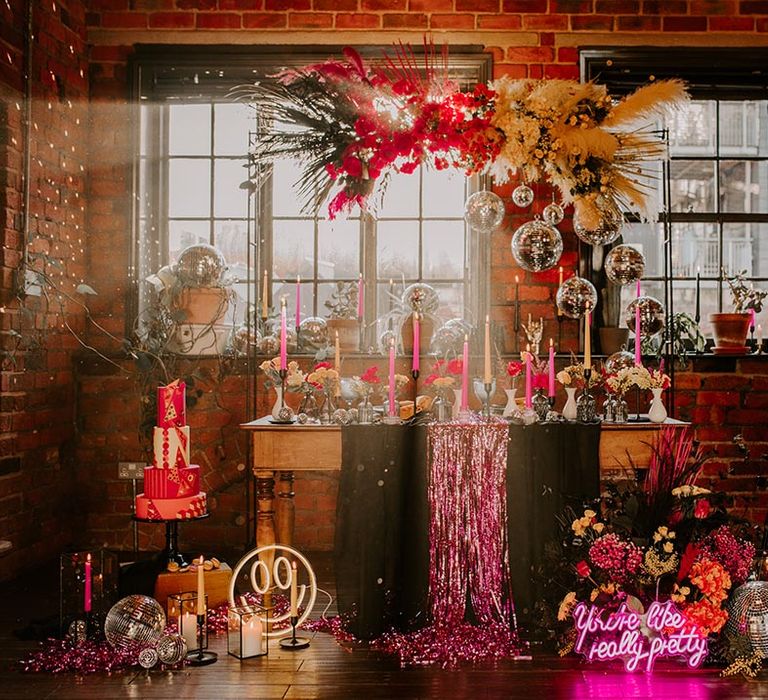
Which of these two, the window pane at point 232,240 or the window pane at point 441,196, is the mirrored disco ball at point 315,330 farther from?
the window pane at point 441,196

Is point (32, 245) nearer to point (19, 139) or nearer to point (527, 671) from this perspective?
point (19, 139)

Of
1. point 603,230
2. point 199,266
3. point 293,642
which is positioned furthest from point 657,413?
point 199,266

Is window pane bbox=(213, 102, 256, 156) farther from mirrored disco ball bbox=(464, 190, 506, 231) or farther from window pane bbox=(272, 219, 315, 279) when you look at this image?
mirrored disco ball bbox=(464, 190, 506, 231)

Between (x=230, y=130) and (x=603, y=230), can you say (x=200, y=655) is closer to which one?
(x=603, y=230)

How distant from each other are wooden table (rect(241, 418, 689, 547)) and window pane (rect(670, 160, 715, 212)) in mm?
2014

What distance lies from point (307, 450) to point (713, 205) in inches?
117

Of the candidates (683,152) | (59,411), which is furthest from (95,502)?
(683,152)

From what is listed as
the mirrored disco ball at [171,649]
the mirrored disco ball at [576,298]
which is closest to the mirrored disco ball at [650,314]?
the mirrored disco ball at [576,298]

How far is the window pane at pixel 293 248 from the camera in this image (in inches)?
194

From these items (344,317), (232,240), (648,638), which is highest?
(232,240)

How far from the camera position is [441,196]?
494 cm

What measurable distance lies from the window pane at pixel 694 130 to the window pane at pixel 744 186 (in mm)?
157

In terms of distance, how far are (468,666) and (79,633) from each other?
1.42m

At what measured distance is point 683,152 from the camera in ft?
16.1
